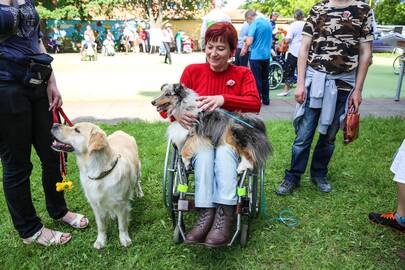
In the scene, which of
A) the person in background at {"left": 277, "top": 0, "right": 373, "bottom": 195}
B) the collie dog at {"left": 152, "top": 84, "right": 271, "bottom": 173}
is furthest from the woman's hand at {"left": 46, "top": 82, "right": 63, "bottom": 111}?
the person in background at {"left": 277, "top": 0, "right": 373, "bottom": 195}

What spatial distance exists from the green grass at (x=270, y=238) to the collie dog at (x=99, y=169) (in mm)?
249

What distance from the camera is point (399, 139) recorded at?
5285mm

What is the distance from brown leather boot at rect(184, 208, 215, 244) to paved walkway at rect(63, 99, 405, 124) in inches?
162

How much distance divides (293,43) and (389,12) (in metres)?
37.6

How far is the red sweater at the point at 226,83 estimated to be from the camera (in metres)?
2.97

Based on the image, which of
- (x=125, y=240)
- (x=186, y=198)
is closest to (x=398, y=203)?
(x=186, y=198)

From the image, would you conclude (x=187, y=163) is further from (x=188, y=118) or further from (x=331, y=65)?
(x=331, y=65)

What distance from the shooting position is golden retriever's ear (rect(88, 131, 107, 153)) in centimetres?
247

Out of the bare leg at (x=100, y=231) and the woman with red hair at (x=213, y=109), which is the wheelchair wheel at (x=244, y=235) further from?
the bare leg at (x=100, y=231)

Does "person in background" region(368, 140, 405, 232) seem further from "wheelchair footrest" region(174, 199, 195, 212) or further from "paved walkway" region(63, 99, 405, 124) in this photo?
"paved walkway" region(63, 99, 405, 124)

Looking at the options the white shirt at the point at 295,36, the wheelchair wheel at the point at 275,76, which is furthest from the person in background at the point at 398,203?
the wheelchair wheel at the point at 275,76

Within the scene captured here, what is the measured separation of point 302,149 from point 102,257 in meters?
2.26

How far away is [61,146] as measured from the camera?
8.40 ft

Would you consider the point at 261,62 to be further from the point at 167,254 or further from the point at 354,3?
the point at 167,254
